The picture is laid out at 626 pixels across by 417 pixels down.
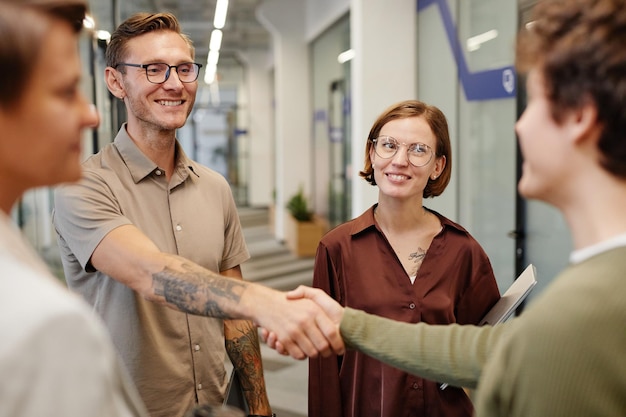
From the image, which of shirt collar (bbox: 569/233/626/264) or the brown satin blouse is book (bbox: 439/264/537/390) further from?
shirt collar (bbox: 569/233/626/264)

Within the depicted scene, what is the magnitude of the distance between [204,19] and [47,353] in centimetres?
1369

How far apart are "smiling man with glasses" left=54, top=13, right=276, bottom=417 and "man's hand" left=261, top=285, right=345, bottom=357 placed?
166 millimetres

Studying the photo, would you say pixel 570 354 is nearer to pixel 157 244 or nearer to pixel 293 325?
pixel 293 325

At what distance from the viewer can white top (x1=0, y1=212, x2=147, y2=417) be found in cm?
66

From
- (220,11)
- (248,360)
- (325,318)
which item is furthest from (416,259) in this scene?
(220,11)

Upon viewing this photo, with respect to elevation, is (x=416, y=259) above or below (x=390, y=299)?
above

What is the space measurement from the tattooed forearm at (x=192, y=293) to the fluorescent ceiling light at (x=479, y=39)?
3.39 metres

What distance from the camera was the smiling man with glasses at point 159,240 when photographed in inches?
66.1

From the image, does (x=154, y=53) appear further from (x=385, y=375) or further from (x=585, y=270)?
(x=585, y=270)

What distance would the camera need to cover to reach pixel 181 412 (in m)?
1.86

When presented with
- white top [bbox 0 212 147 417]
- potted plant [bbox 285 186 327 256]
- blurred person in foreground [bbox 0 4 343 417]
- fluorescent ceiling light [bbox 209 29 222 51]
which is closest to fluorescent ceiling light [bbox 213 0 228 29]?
fluorescent ceiling light [bbox 209 29 222 51]

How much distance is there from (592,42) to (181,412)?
1430mm

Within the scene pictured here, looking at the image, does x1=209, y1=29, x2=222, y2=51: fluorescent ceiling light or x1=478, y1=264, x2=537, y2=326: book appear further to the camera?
x1=209, y1=29, x2=222, y2=51: fluorescent ceiling light

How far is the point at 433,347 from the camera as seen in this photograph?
4.75 feet
